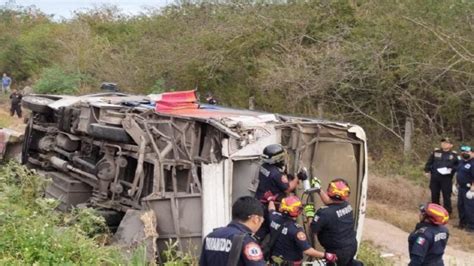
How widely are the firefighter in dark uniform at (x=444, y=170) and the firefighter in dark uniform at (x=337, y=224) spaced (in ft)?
15.2

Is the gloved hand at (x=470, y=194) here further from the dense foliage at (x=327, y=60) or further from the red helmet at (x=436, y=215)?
the red helmet at (x=436, y=215)

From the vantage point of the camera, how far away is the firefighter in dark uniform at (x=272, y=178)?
662cm

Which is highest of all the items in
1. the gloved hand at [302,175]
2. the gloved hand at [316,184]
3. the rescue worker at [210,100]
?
the rescue worker at [210,100]

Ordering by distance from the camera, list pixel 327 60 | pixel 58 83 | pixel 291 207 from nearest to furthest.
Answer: pixel 291 207
pixel 327 60
pixel 58 83

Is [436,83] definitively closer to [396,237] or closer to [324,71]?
[324,71]

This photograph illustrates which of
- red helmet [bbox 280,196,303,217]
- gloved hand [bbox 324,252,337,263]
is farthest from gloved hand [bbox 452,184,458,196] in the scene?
red helmet [bbox 280,196,303,217]

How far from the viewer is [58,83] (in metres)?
25.4

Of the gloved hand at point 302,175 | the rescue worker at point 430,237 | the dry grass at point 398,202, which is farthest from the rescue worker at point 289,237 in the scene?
the dry grass at point 398,202

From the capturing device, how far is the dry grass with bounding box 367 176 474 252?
402 inches

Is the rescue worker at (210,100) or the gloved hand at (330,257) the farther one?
the rescue worker at (210,100)

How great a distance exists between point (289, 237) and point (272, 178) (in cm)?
90

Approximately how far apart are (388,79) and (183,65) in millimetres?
8381

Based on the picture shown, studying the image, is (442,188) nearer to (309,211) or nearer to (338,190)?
(309,211)

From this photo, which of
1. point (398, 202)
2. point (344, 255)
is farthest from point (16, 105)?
point (344, 255)
